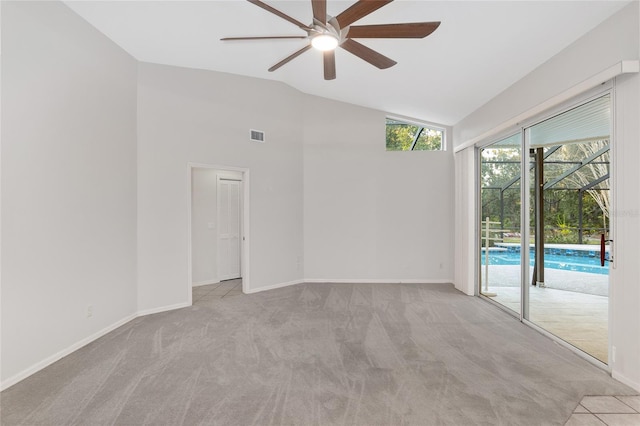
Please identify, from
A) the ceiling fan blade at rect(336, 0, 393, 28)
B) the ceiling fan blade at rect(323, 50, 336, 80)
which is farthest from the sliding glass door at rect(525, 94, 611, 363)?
the ceiling fan blade at rect(323, 50, 336, 80)

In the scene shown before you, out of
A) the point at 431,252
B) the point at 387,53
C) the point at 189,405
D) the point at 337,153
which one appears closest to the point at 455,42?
the point at 387,53

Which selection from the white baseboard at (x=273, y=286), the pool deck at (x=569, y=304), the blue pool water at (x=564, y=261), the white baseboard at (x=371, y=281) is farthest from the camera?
the white baseboard at (x=371, y=281)

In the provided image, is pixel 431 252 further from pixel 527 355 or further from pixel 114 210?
pixel 114 210

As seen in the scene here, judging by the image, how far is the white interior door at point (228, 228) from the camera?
19.1 feet

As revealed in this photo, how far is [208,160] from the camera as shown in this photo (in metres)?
4.51

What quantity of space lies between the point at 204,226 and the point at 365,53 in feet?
13.9

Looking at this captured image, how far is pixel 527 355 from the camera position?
9.19ft

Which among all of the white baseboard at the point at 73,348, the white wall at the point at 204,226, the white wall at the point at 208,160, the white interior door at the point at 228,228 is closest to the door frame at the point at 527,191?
the white wall at the point at 208,160

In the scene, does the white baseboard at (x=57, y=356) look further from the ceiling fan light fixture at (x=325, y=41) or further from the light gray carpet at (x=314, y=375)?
the ceiling fan light fixture at (x=325, y=41)

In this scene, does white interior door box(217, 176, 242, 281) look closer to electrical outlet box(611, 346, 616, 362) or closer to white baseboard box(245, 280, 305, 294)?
white baseboard box(245, 280, 305, 294)

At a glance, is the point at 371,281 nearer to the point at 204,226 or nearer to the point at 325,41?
the point at 204,226

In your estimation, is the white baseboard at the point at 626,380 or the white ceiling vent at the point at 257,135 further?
the white ceiling vent at the point at 257,135

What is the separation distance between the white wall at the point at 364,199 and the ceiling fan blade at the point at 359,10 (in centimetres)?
349

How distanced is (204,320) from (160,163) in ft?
7.07
